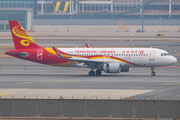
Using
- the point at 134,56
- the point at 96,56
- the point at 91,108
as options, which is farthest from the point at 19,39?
the point at 91,108

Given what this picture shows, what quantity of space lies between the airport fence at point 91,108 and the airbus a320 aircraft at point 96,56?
21.9 meters

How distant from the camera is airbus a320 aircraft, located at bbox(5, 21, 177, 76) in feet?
158

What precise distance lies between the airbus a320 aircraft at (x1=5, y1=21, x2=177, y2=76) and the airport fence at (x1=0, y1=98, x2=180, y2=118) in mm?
21879

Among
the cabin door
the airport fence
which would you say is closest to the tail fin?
the cabin door

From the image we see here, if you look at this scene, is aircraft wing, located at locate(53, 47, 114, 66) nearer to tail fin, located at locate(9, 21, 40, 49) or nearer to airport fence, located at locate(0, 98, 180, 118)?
tail fin, located at locate(9, 21, 40, 49)

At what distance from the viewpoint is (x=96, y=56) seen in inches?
1943

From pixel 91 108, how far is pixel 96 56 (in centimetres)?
2455

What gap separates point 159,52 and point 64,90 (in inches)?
769

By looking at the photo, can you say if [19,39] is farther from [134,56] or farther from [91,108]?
[91,108]

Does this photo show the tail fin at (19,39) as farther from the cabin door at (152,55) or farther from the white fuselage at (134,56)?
the cabin door at (152,55)

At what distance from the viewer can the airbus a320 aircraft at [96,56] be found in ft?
158

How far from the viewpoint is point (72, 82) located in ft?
138

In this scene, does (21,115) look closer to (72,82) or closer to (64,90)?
(64,90)

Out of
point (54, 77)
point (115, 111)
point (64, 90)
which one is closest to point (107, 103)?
point (115, 111)
